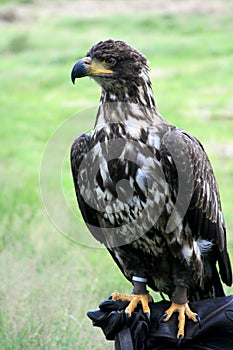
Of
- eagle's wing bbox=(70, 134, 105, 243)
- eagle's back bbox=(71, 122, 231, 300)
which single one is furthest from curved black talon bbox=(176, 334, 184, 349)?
eagle's wing bbox=(70, 134, 105, 243)

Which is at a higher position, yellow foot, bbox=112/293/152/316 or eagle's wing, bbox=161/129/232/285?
eagle's wing, bbox=161/129/232/285

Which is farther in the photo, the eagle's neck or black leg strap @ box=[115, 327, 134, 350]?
the eagle's neck

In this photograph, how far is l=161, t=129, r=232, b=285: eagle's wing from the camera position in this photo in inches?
147

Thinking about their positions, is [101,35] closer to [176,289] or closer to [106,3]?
[106,3]

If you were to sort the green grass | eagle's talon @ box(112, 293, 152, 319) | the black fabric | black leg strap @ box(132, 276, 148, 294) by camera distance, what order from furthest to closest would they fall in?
the green grass < black leg strap @ box(132, 276, 148, 294) < eagle's talon @ box(112, 293, 152, 319) < the black fabric

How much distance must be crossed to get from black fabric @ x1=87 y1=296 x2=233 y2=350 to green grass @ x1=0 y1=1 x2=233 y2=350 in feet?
2.58

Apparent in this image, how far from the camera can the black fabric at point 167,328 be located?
3.63 meters

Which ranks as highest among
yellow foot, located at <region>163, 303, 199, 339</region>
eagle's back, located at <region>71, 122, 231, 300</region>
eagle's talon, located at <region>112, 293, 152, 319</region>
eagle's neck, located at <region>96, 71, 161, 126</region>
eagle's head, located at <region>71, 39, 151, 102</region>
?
eagle's head, located at <region>71, 39, 151, 102</region>

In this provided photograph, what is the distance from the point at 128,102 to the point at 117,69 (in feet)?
0.50

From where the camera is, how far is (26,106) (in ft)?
43.0

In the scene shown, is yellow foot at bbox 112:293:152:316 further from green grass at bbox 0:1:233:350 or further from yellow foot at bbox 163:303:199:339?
green grass at bbox 0:1:233:350

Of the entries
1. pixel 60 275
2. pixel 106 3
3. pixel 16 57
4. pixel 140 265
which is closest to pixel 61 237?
pixel 60 275

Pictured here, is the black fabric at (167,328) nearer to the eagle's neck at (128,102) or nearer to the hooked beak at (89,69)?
the eagle's neck at (128,102)

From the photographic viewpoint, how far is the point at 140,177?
3719 mm
